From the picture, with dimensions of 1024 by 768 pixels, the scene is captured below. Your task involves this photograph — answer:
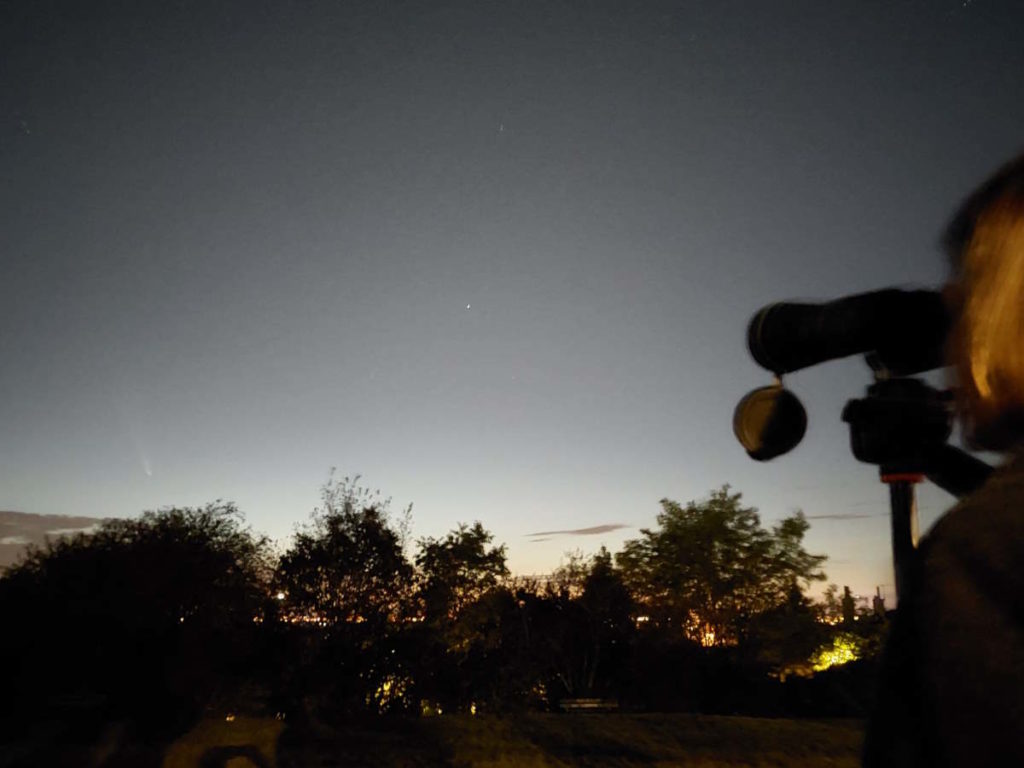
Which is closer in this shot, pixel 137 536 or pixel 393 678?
pixel 393 678

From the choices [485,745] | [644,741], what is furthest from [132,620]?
[644,741]

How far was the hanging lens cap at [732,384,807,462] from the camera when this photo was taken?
1.59 meters

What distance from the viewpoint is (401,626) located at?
16.4 m

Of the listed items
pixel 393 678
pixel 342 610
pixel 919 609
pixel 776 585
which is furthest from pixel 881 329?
pixel 776 585

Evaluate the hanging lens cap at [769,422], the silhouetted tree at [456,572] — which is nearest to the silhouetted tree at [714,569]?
the silhouetted tree at [456,572]

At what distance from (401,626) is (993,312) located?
1707cm

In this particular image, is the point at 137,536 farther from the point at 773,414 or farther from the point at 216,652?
the point at 773,414

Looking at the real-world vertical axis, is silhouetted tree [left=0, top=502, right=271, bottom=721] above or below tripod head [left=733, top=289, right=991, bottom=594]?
below

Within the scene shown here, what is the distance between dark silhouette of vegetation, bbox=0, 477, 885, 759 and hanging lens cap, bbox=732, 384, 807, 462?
945cm

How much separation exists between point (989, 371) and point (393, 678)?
17.8m

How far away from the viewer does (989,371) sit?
802 millimetres

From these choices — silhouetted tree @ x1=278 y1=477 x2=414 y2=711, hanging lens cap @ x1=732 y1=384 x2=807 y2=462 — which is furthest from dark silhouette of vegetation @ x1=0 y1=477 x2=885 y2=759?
hanging lens cap @ x1=732 y1=384 x2=807 y2=462

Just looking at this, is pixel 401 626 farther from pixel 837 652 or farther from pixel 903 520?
pixel 837 652

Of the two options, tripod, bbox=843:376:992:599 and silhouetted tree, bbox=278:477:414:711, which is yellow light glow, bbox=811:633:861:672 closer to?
silhouetted tree, bbox=278:477:414:711
